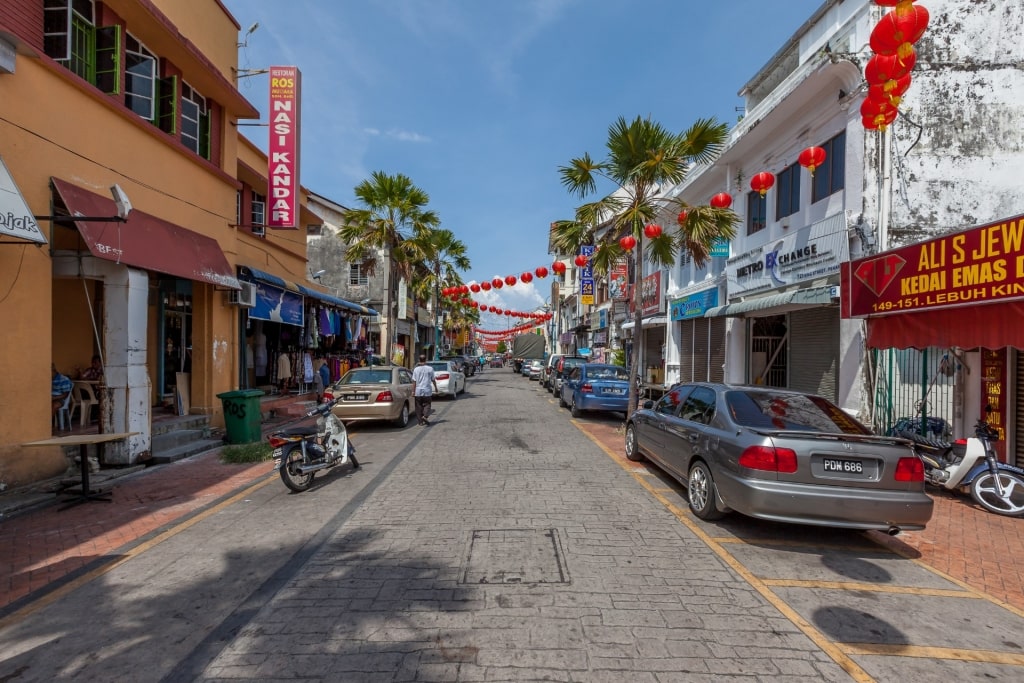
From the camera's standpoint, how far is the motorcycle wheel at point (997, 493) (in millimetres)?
6426

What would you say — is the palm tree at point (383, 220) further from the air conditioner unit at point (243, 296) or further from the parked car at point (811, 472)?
the parked car at point (811, 472)

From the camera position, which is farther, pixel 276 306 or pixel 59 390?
pixel 276 306

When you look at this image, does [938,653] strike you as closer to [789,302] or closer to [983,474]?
[983,474]

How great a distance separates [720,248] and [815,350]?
200 inches

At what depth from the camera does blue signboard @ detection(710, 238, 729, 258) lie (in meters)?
16.2

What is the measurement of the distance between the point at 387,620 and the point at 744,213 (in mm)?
15518

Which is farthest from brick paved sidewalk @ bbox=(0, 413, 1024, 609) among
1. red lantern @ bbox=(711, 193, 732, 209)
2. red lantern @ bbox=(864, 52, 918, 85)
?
red lantern @ bbox=(711, 193, 732, 209)

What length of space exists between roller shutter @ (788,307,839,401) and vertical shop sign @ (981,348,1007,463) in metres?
2.75

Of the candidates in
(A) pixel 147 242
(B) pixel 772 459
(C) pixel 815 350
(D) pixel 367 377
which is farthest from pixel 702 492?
(A) pixel 147 242

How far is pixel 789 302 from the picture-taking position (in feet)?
36.6

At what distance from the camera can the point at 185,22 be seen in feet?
34.9

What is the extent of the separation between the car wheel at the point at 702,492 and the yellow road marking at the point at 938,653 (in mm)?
2129

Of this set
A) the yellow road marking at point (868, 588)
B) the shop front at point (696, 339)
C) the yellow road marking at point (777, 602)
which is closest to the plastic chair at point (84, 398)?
the yellow road marking at point (777, 602)

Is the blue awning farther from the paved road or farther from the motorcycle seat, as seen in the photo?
the paved road
